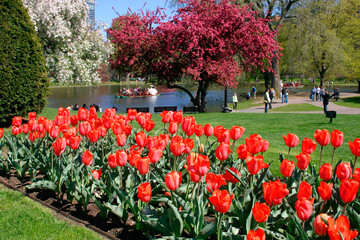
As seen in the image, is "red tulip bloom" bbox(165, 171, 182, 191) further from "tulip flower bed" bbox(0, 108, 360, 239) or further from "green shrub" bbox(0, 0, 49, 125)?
"green shrub" bbox(0, 0, 49, 125)

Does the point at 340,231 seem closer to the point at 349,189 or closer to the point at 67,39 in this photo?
the point at 349,189

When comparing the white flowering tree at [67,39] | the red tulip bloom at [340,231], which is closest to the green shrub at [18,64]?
the white flowering tree at [67,39]

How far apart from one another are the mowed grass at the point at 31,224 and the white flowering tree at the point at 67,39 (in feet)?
34.7

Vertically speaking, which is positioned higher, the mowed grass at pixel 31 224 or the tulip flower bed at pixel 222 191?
the tulip flower bed at pixel 222 191

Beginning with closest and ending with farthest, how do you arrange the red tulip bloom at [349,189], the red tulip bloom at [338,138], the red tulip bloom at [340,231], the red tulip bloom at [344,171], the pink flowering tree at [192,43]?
the red tulip bloom at [340,231] < the red tulip bloom at [349,189] < the red tulip bloom at [344,171] < the red tulip bloom at [338,138] < the pink flowering tree at [192,43]

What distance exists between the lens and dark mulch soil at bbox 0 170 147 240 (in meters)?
2.80

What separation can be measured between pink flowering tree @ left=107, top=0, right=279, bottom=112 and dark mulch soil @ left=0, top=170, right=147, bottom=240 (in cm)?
1223

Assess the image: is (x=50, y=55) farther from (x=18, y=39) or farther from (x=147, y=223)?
(x=147, y=223)

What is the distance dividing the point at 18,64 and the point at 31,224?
20.1 feet

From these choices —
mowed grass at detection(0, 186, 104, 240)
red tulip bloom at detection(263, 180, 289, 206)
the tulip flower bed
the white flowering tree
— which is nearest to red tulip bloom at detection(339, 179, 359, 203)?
the tulip flower bed

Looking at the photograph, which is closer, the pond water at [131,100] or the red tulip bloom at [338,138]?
the red tulip bloom at [338,138]

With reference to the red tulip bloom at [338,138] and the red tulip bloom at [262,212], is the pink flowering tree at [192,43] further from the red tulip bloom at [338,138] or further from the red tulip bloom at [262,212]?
the red tulip bloom at [262,212]

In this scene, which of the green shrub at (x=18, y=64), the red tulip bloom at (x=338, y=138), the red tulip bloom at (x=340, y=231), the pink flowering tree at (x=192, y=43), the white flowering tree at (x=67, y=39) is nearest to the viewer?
the red tulip bloom at (x=340, y=231)

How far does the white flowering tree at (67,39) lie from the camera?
12922 millimetres
